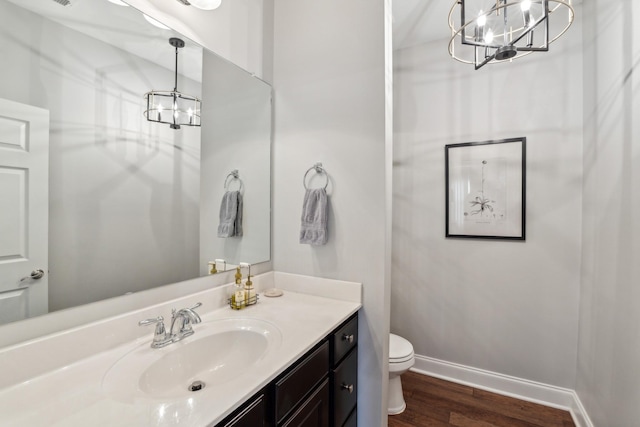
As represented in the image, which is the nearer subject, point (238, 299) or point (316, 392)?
point (316, 392)

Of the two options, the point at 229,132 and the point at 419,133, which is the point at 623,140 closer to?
the point at 419,133

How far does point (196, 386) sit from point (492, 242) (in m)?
2.20

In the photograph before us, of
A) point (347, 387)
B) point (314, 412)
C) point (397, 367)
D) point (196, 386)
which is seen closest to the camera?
point (196, 386)

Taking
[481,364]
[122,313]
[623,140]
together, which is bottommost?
[481,364]

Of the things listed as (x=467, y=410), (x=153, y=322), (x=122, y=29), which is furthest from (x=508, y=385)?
(x=122, y=29)

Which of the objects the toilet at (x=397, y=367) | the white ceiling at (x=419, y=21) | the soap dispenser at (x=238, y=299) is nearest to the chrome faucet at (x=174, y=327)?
the soap dispenser at (x=238, y=299)

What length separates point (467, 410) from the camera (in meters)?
1.96

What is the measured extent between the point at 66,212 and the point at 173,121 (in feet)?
1.80

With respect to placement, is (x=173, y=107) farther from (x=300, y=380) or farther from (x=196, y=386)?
(x=300, y=380)

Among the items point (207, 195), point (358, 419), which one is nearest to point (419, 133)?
point (207, 195)

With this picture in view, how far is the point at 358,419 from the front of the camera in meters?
1.53

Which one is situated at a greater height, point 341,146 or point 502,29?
point 502,29

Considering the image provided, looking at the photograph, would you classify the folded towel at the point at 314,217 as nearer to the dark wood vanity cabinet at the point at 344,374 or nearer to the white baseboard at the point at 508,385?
the dark wood vanity cabinet at the point at 344,374

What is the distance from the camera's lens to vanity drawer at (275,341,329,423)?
2.95 feet
